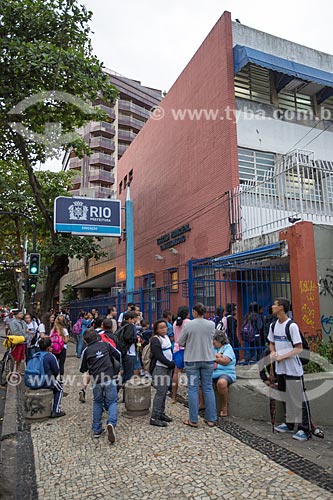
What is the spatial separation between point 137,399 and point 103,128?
148 feet

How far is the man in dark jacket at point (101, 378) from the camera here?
5310mm

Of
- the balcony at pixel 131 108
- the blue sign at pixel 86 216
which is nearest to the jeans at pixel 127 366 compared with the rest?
the blue sign at pixel 86 216

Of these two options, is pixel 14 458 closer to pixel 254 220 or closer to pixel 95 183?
pixel 254 220

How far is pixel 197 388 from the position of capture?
5574mm

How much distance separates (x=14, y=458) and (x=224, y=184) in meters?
9.26

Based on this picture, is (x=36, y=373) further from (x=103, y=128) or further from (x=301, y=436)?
(x=103, y=128)

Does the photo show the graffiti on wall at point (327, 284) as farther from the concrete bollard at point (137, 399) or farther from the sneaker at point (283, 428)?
the concrete bollard at point (137, 399)

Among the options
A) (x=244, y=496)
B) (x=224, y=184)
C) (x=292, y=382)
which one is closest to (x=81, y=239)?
(x=224, y=184)

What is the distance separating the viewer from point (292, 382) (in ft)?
17.1

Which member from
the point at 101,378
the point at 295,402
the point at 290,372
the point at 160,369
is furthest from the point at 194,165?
the point at 295,402

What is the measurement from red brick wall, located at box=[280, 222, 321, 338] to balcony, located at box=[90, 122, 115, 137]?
4303 centimetres

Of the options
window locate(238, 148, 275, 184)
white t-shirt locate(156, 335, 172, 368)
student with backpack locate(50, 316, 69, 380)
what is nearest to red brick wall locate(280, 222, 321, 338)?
white t-shirt locate(156, 335, 172, 368)

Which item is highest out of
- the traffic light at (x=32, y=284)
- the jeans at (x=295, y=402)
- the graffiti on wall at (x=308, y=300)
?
the traffic light at (x=32, y=284)

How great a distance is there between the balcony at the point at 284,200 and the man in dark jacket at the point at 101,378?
5.23 m
